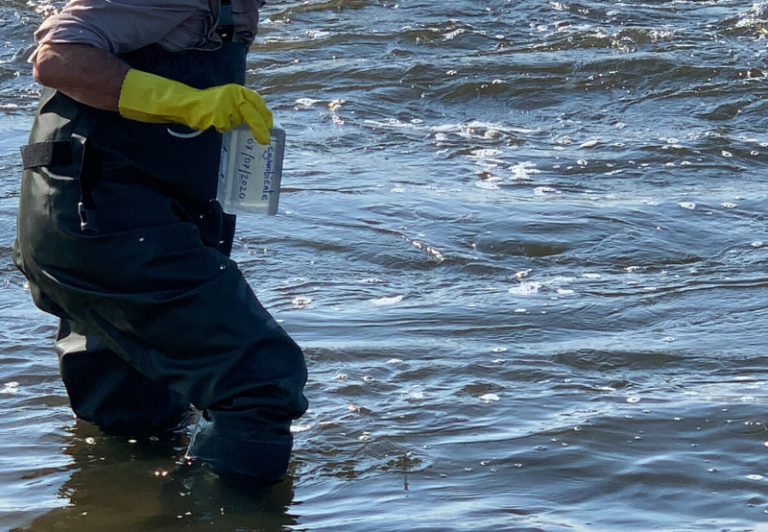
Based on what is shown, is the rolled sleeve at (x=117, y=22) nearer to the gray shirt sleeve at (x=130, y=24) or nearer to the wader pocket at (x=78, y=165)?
the gray shirt sleeve at (x=130, y=24)

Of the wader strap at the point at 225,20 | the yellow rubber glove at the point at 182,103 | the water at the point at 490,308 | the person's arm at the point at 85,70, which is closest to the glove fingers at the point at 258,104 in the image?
the yellow rubber glove at the point at 182,103

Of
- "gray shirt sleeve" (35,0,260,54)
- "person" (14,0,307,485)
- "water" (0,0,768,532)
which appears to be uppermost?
"gray shirt sleeve" (35,0,260,54)

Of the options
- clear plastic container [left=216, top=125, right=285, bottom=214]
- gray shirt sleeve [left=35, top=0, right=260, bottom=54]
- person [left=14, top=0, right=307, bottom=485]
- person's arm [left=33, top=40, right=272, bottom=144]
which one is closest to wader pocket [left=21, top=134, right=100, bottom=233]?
person [left=14, top=0, right=307, bottom=485]

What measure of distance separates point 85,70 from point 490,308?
7.88ft

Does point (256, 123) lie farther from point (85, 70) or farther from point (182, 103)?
point (85, 70)

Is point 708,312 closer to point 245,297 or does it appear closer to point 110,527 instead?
point 245,297

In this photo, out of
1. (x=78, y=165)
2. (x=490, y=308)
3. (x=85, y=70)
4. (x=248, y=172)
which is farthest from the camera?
(x=490, y=308)

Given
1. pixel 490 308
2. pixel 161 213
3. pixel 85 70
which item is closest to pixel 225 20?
pixel 85 70

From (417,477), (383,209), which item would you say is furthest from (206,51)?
(383,209)

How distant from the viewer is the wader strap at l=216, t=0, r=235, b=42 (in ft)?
10.5

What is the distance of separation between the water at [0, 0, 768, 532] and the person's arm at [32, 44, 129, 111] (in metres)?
1.11

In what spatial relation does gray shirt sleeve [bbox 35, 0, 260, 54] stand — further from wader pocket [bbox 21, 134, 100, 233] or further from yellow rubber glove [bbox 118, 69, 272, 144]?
wader pocket [bbox 21, 134, 100, 233]

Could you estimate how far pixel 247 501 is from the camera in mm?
3346

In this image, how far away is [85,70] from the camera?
9.93ft
